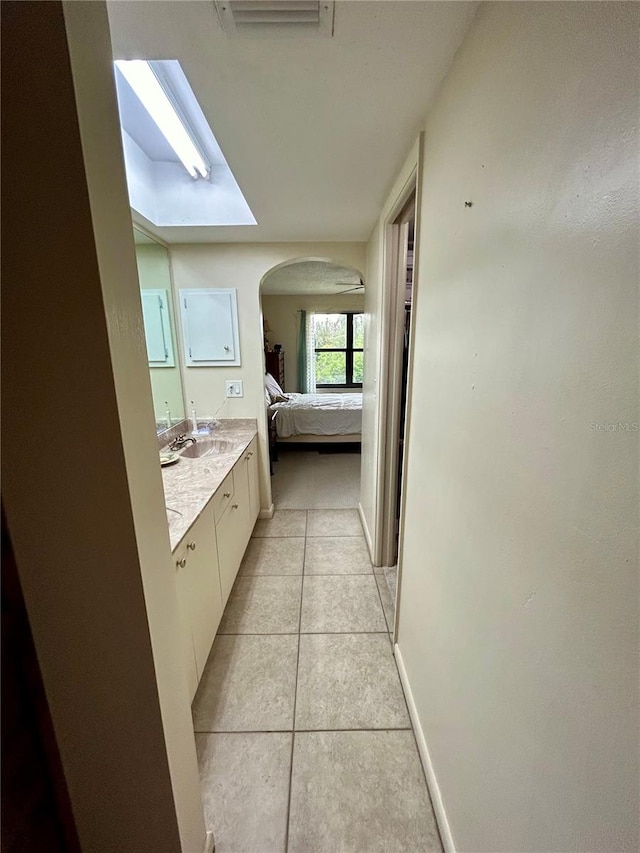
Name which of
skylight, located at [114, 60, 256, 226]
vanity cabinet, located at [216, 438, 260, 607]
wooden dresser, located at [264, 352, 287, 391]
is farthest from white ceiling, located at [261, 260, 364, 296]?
vanity cabinet, located at [216, 438, 260, 607]

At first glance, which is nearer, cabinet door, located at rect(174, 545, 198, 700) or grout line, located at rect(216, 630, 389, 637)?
cabinet door, located at rect(174, 545, 198, 700)

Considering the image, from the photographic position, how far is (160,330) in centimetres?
258

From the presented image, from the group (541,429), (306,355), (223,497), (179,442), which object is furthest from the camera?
(306,355)

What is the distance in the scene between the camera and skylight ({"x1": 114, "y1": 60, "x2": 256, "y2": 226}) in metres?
1.54

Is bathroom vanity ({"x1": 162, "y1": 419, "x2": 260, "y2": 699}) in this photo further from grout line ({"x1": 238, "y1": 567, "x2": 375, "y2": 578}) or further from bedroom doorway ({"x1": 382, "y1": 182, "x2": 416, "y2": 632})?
bedroom doorway ({"x1": 382, "y1": 182, "x2": 416, "y2": 632})

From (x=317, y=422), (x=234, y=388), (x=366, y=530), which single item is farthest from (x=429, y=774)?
(x=317, y=422)

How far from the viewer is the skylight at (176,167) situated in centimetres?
154

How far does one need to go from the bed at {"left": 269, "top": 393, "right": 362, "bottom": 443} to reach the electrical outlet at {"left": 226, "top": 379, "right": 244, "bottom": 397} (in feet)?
5.88

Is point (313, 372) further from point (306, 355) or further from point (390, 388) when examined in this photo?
point (390, 388)

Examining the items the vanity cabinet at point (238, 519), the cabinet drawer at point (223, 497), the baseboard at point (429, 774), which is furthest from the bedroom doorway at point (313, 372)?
the baseboard at point (429, 774)

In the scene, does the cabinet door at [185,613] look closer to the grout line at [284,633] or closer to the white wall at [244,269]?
the grout line at [284,633]

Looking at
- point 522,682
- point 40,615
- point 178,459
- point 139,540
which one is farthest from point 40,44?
point 178,459

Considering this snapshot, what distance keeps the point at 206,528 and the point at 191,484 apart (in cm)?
30

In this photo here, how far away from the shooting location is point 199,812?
0.96 m
